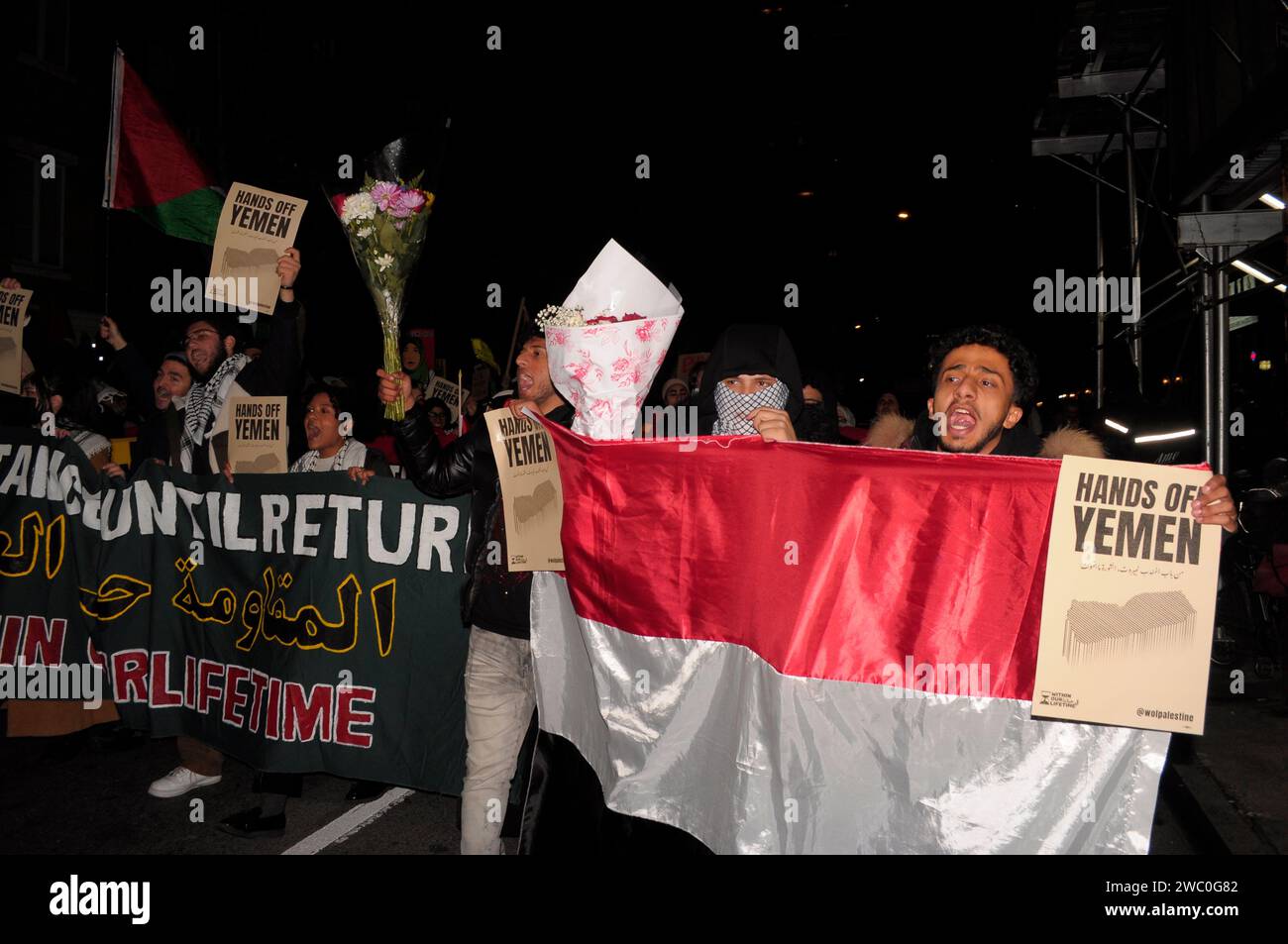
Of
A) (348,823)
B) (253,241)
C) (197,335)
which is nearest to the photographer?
(348,823)

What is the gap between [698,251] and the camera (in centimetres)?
2305

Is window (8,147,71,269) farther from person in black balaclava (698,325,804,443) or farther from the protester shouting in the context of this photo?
person in black balaclava (698,325,804,443)

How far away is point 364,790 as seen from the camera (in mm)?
4617

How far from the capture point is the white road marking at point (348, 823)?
13.2 feet

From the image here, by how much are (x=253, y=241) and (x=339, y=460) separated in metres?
1.20

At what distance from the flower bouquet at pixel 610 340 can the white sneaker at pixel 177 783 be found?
10.3 feet

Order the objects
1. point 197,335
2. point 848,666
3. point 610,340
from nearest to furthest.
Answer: point 848,666, point 610,340, point 197,335

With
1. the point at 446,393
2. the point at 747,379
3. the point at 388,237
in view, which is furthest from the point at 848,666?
the point at 446,393

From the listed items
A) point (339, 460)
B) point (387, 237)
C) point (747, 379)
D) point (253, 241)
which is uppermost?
point (253, 241)

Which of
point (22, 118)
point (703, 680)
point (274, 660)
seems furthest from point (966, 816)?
point (22, 118)

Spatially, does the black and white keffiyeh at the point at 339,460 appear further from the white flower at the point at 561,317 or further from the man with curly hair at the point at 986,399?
the man with curly hair at the point at 986,399

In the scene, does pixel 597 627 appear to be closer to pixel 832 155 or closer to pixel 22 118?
pixel 22 118

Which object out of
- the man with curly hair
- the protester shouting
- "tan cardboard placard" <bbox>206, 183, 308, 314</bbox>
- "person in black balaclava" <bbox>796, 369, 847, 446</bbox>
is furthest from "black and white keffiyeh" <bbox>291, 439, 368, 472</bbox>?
the man with curly hair

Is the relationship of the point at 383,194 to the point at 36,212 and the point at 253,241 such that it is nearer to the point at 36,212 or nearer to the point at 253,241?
the point at 253,241
